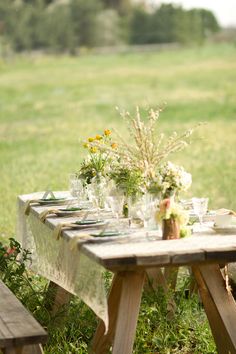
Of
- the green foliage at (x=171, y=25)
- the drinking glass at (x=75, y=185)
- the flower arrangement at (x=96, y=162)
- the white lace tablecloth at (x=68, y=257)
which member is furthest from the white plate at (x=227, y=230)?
the green foliage at (x=171, y=25)

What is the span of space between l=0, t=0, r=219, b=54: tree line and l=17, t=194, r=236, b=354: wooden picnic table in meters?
29.2

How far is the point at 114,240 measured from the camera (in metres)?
4.62

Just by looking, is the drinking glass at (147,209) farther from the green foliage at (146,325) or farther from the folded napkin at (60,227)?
the green foliage at (146,325)

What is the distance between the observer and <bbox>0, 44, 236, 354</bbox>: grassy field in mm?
9617

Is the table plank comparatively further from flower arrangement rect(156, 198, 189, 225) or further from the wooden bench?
the wooden bench

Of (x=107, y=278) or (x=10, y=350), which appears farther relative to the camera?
(x=107, y=278)

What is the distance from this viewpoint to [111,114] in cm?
2008

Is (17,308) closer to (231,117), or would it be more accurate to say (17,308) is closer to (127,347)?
(127,347)

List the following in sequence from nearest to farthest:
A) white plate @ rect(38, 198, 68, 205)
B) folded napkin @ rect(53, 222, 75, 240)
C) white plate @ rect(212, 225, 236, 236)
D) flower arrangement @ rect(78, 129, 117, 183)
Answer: white plate @ rect(212, 225, 236, 236)
folded napkin @ rect(53, 222, 75, 240)
flower arrangement @ rect(78, 129, 117, 183)
white plate @ rect(38, 198, 68, 205)

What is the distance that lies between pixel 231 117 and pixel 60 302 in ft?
44.6

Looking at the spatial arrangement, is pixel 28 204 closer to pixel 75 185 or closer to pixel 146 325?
pixel 75 185

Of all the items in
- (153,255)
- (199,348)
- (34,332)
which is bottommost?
(199,348)

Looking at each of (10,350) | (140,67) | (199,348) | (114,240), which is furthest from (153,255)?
(140,67)

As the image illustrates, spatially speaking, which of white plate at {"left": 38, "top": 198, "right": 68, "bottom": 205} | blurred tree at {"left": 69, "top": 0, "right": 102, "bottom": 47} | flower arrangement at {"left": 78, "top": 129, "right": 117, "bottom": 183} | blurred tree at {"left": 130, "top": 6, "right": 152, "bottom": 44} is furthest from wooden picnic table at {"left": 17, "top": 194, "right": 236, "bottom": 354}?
blurred tree at {"left": 130, "top": 6, "right": 152, "bottom": 44}
